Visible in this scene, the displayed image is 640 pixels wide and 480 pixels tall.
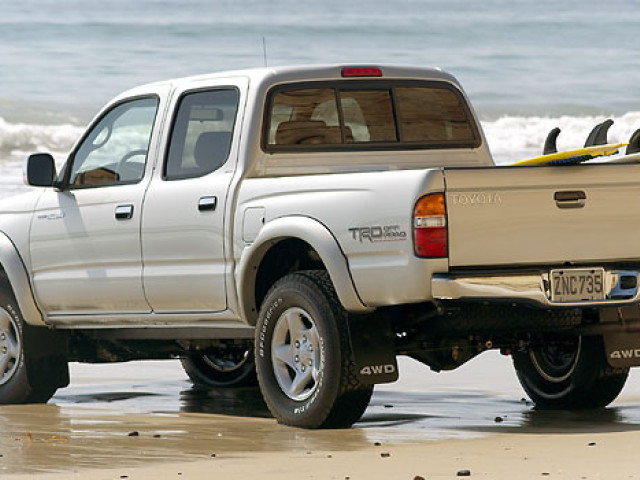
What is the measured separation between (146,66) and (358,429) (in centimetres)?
4002

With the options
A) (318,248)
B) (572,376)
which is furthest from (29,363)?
(572,376)

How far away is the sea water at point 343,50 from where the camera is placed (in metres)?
42.5

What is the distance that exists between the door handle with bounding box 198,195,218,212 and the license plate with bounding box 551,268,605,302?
1926 millimetres

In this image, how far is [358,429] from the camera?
26.4 feet

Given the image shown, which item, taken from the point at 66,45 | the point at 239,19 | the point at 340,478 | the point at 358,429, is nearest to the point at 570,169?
the point at 358,429

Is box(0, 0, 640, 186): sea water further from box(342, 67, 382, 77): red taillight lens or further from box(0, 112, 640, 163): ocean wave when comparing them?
box(342, 67, 382, 77): red taillight lens

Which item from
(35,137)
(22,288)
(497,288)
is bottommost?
(22,288)

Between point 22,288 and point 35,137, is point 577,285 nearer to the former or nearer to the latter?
point 22,288

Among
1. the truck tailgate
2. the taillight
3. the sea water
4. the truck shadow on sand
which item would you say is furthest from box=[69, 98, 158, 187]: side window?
the sea water

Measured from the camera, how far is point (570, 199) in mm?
7672

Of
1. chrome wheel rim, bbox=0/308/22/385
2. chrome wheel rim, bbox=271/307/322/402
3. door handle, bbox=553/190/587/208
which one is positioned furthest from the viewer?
chrome wheel rim, bbox=0/308/22/385

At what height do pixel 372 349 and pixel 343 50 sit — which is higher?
pixel 343 50

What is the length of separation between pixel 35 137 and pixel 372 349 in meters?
30.9

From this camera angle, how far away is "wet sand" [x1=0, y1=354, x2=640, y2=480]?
649 cm
